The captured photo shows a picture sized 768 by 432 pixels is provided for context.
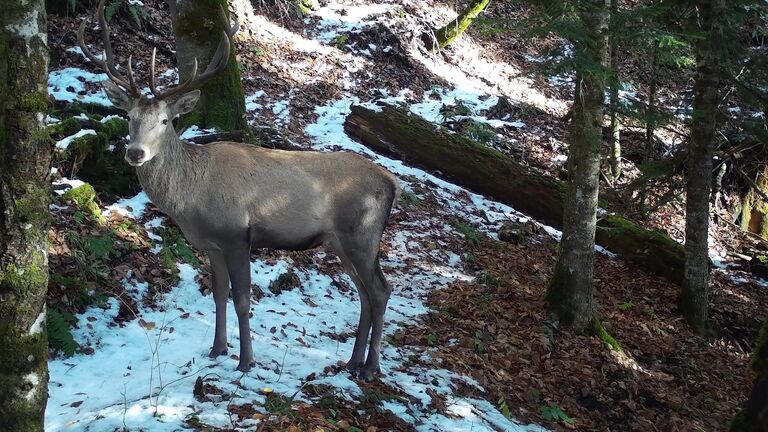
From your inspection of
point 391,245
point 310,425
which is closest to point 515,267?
point 391,245

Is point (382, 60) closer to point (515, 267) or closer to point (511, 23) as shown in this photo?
point (515, 267)

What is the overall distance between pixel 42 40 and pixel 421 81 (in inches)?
554

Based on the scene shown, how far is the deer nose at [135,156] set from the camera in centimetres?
529

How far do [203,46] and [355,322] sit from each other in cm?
504

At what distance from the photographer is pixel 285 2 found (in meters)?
17.4

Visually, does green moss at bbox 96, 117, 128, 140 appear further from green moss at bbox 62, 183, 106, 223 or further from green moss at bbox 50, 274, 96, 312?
green moss at bbox 50, 274, 96, 312

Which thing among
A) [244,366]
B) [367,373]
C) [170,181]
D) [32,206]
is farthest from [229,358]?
[32,206]

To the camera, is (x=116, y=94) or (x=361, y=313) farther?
(x=361, y=313)

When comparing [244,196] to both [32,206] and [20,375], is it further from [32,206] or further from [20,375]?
[20,375]

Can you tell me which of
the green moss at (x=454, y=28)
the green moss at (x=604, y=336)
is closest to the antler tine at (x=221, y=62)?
the green moss at (x=604, y=336)

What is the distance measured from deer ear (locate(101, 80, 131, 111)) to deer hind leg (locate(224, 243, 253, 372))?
159cm

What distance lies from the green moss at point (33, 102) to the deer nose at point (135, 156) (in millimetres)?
1789

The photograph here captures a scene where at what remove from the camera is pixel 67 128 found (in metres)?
7.75

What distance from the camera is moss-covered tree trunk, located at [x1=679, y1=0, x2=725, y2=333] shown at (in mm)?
10250
